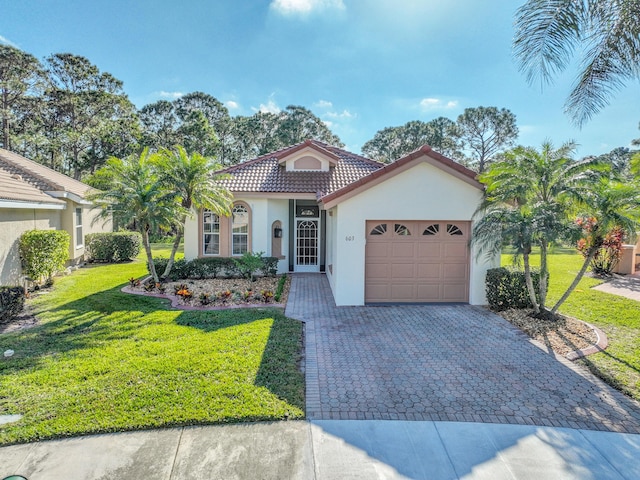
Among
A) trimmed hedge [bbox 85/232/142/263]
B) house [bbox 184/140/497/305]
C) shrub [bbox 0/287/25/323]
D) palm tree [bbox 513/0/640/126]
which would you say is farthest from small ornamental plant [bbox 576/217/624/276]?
trimmed hedge [bbox 85/232/142/263]

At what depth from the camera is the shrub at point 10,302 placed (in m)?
8.95

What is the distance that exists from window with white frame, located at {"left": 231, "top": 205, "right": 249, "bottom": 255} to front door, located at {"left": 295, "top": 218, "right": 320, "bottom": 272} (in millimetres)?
2395

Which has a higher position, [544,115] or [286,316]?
[544,115]

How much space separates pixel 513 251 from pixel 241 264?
9.83 meters

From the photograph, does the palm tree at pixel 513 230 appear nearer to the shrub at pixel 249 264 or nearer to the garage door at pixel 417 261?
the garage door at pixel 417 261

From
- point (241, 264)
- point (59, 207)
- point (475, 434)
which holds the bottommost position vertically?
point (475, 434)

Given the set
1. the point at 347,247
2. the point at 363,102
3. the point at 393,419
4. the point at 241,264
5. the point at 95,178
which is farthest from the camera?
the point at 363,102

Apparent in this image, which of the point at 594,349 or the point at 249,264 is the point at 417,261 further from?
the point at 249,264

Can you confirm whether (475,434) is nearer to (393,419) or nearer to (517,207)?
(393,419)

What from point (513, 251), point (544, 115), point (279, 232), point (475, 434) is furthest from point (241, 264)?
point (544, 115)

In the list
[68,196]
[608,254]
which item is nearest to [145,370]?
[68,196]

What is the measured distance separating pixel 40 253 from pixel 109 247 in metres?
6.79

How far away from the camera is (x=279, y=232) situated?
1591 cm

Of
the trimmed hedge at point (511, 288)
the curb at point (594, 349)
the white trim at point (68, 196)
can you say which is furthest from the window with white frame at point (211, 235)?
the curb at point (594, 349)
